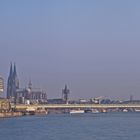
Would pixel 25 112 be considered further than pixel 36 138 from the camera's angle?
Yes

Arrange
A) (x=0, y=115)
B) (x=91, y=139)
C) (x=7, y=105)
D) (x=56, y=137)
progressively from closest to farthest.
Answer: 1. (x=91, y=139)
2. (x=56, y=137)
3. (x=0, y=115)
4. (x=7, y=105)

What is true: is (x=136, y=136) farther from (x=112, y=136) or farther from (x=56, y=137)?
(x=56, y=137)

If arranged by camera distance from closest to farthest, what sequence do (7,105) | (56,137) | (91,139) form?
(91,139)
(56,137)
(7,105)

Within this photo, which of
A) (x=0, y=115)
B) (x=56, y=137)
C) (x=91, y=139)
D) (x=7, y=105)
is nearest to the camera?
(x=91, y=139)

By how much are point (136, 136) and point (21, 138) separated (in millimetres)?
12719

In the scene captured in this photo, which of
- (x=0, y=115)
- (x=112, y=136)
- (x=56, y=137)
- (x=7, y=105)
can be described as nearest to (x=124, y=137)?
(x=112, y=136)

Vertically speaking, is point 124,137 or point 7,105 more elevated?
point 7,105

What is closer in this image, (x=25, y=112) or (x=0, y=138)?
(x=0, y=138)

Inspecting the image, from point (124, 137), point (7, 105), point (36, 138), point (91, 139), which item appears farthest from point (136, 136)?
point (7, 105)

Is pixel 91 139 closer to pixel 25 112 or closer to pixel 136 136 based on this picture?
pixel 136 136

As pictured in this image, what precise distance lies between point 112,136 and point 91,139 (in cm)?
509

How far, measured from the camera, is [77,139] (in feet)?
214

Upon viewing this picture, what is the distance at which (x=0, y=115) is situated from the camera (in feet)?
523

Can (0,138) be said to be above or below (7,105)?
below
